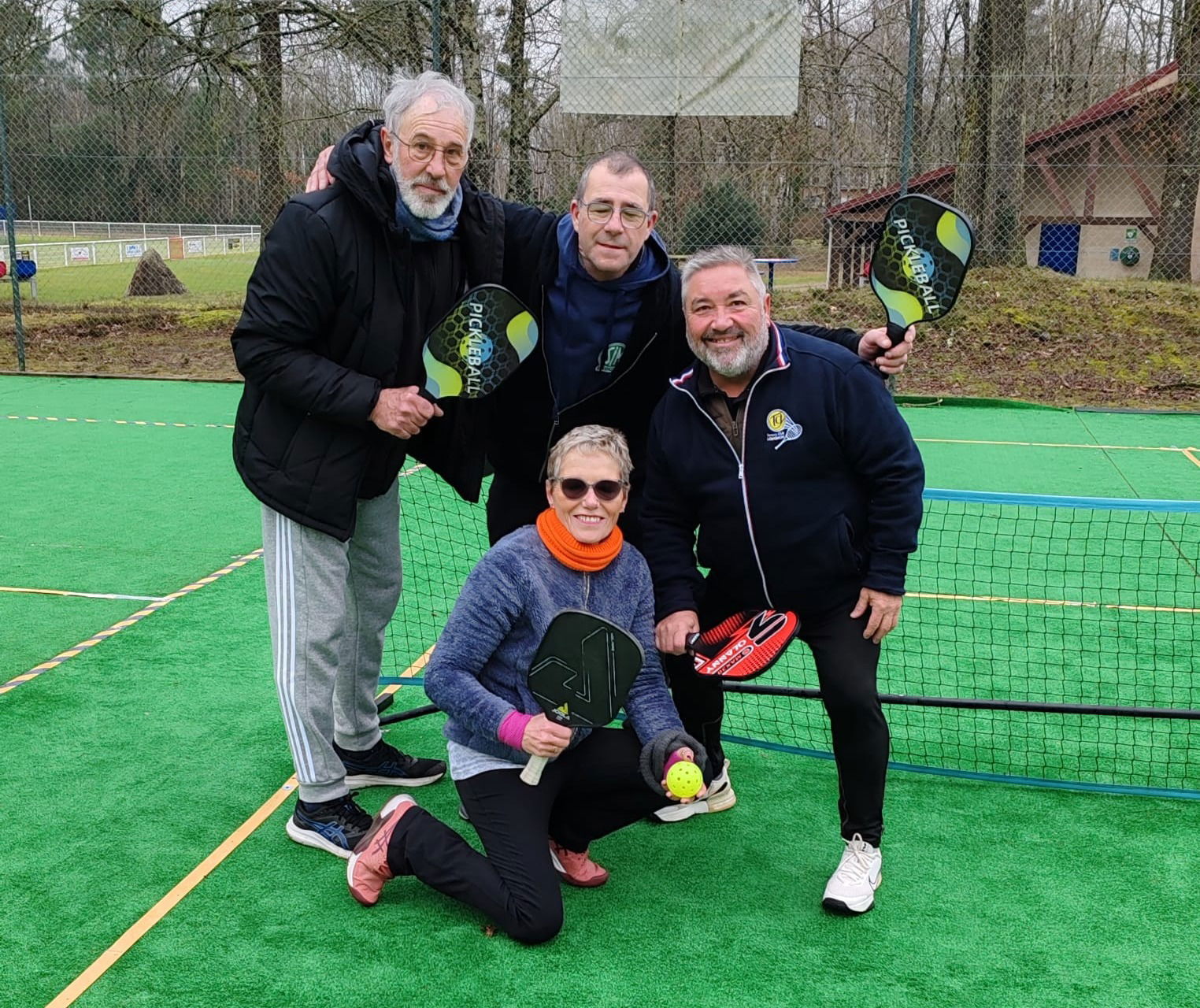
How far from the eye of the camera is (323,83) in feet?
51.3

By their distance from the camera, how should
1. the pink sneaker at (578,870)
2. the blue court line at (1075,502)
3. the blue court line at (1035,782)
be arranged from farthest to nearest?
the blue court line at (1035,782)
the blue court line at (1075,502)
the pink sneaker at (578,870)

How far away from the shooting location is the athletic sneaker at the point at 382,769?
423 cm

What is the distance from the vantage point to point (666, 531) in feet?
12.0

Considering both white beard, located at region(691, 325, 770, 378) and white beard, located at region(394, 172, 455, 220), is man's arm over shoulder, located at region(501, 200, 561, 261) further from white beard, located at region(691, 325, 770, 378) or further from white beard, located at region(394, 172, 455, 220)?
white beard, located at region(691, 325, 770, 378)

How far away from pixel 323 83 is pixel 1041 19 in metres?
13.8

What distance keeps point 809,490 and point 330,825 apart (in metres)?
1.79

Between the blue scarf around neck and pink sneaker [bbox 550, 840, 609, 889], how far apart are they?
1822 mm

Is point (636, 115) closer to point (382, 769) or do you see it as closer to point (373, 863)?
point (382, 769)

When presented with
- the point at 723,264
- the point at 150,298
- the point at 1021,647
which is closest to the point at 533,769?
the point at 723,264

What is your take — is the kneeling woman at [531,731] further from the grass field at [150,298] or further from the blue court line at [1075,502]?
the grass field at [150,298]

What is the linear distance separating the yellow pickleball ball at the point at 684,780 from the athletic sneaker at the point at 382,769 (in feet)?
4.38

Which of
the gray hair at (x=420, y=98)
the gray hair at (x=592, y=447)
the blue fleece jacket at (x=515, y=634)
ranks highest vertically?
the gray hair at (x=420, y=98)

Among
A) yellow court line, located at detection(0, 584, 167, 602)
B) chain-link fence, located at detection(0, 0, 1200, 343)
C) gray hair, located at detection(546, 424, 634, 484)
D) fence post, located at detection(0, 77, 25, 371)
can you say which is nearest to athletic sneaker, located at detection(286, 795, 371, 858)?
gray hair, located at detection(546, 424, 634, 484)

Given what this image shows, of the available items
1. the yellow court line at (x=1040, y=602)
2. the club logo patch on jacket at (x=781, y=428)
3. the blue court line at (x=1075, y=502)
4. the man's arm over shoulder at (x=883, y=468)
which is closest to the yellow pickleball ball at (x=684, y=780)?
the man's arm over shoulder at (x=883, y=468)
